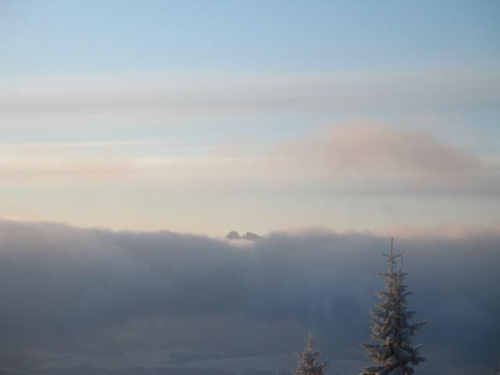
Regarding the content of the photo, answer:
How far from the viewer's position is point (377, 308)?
4534 cm

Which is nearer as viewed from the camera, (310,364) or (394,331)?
(394,331)

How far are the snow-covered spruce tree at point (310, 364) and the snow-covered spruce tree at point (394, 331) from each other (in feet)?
27.7

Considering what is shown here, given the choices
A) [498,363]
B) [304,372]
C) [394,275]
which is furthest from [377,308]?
[498,363]

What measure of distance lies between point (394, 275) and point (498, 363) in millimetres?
15062

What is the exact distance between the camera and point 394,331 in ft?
147

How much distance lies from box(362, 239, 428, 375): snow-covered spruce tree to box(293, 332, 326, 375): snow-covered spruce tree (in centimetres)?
843

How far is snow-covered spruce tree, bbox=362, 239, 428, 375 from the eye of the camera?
44.6 metres

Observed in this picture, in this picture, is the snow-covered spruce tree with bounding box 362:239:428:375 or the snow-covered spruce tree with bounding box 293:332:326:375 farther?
the snow-covered spruce tree with bounding box 293:332:326:375

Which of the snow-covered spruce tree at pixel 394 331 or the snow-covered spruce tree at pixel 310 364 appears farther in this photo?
the snow-covered spruce tree at pixel 310 364

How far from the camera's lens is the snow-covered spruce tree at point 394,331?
44.6 m

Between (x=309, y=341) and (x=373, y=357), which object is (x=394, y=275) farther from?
(x=309, y=341)

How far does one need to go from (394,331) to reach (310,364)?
1026 centimetres

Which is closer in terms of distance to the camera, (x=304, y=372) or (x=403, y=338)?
(x=403, y=338)

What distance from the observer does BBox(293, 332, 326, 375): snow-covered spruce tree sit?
53.2m
